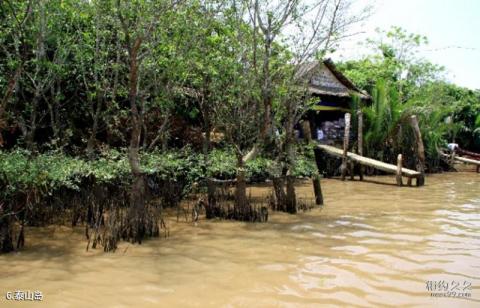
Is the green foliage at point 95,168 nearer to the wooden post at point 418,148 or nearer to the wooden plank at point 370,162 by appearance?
the wooden plank at point 370,162

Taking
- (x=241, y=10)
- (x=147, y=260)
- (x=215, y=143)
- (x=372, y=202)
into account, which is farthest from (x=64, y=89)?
(x=372, y=202)

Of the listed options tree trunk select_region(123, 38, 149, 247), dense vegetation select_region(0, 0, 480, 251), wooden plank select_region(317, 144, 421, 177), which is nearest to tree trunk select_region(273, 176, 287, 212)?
dense vegetation select_region(0, 0, 480, 251)

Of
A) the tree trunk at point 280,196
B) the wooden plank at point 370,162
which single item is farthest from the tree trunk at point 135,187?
the wooden plank at point 370,162

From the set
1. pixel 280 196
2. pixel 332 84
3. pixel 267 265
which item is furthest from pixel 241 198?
pixel 332 84

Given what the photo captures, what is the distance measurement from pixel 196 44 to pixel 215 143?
476 cm

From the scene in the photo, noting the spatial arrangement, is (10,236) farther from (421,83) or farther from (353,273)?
(421,83)

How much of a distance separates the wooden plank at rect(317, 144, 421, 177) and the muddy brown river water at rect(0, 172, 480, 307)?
17.6 feet

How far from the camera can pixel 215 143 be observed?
1241cm

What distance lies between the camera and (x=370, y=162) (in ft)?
48.1

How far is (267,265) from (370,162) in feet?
32.5

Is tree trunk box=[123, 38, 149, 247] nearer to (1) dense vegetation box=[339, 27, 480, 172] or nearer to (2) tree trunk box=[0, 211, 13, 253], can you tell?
(2) tree trunk box=[0, 211, 13, 253]

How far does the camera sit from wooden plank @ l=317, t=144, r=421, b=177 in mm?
13856

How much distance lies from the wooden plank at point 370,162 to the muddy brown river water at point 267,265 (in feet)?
17.6

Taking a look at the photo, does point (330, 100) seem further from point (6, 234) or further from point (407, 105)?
point (6, 234)
